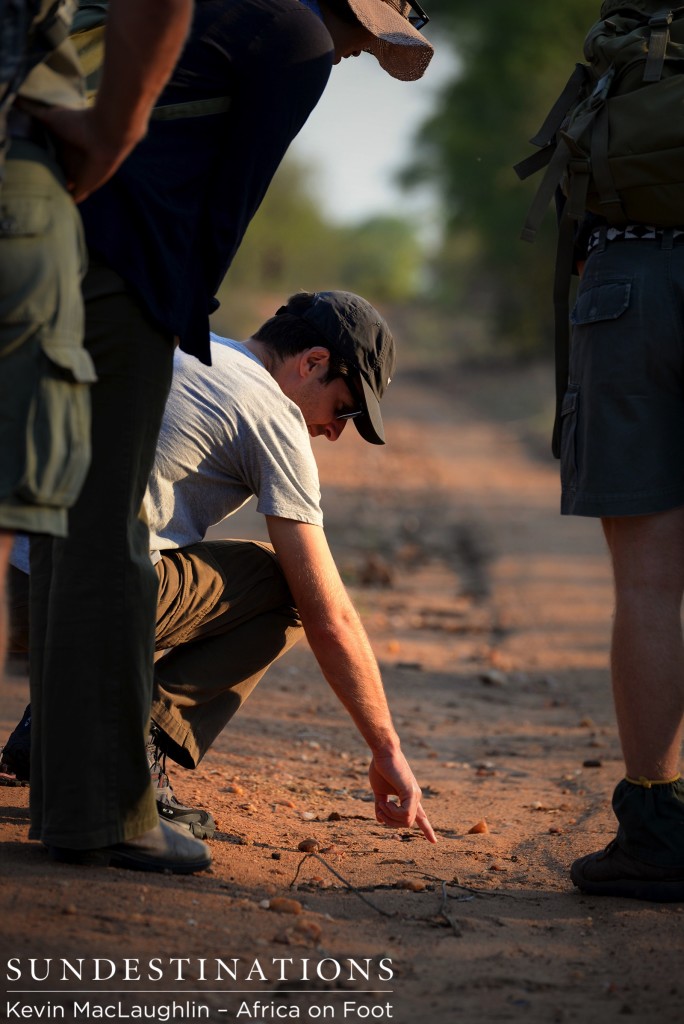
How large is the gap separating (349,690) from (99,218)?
1183 millimetres

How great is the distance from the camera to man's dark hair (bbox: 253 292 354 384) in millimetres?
3195

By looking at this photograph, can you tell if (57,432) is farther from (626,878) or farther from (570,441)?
(626,878)

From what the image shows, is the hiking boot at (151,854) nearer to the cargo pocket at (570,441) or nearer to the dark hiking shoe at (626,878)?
the dark hiking shoe at (626,878)

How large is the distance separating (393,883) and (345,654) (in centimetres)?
54

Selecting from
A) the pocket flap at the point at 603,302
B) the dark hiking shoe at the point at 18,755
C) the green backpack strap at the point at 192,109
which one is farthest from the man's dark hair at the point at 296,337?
the dark hiking shoe at the point at 18,755

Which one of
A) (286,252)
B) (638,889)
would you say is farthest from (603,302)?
(286,252)

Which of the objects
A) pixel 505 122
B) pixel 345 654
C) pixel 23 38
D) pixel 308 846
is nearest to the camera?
pixel 23 38

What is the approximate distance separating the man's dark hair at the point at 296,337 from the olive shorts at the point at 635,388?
2.17 ft

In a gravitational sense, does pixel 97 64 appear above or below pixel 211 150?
above

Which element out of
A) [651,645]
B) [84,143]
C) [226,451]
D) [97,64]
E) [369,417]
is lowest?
→ [651,645]

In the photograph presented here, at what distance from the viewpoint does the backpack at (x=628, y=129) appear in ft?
8.98

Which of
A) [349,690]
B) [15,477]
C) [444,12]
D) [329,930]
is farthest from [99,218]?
[444,12]

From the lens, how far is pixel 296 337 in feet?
10.5

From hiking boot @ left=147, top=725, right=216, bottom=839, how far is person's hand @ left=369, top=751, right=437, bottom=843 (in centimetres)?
46
